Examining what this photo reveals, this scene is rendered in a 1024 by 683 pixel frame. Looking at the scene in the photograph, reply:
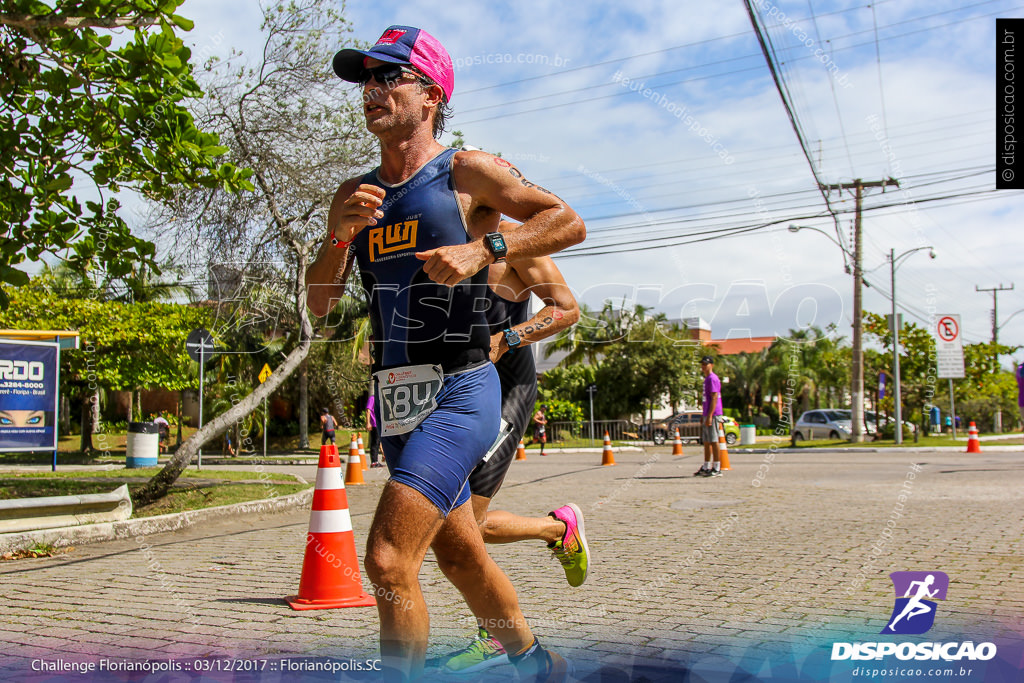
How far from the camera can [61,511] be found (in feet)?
24.2

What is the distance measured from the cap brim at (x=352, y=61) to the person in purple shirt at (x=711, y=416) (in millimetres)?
9972

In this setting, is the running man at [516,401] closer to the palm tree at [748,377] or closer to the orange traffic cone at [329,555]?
the orange traffic cone at [329,555]

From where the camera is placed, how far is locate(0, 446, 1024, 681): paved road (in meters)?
3.71

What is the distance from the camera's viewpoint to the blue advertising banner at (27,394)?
13578 mm

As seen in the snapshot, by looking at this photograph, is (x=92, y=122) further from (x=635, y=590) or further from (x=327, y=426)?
(x=327, y=426)

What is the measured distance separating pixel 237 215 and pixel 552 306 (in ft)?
29.9

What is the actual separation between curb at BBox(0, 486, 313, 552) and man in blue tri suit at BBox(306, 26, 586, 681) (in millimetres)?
5404

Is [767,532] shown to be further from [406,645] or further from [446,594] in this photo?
[406,645]

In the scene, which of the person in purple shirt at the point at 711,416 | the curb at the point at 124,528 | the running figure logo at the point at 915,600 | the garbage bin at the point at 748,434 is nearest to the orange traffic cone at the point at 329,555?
the running figure logo at the point at 915,600

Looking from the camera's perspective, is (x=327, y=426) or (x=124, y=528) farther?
(x=327, y=426)

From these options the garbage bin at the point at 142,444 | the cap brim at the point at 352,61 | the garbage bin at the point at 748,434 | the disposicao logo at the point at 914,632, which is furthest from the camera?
the garbage bin at the point at 748,434

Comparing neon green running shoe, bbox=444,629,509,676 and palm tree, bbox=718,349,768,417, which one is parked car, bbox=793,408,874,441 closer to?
palm tree, bbox=718,349,768,417

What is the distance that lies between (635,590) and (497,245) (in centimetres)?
313

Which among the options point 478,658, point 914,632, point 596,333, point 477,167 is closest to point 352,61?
point 477,167
